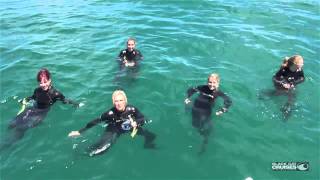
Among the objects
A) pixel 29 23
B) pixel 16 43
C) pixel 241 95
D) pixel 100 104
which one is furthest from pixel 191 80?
pixel 29 23

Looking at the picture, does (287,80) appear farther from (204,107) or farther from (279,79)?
(204,107)

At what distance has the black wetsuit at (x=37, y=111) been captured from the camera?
1045 cm

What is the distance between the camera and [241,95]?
1225 centimetres

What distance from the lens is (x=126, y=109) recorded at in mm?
9891

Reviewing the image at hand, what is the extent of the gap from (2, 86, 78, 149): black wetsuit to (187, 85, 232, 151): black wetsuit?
3.56 meters

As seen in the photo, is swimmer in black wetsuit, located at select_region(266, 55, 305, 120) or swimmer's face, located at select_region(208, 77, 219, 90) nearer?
swimmer's face, located at select_region(208, 77, 219, 90)

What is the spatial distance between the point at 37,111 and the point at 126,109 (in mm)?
2922

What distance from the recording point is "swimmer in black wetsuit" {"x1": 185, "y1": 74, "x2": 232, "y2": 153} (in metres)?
10.4

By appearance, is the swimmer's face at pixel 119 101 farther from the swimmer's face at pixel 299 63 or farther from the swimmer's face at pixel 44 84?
the swimmer's face at pixel 299 63

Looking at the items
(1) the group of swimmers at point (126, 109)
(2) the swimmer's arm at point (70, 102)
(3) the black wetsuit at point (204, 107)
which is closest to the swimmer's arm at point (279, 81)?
(1) the group of swimmers at point (126, 109)

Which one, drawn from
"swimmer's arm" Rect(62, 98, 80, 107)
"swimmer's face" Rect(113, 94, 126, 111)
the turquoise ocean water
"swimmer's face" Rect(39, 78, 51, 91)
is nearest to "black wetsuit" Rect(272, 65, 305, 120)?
the turquoise ocean water

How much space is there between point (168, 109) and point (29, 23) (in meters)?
11.3

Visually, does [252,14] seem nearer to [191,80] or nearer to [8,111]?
[191,80]

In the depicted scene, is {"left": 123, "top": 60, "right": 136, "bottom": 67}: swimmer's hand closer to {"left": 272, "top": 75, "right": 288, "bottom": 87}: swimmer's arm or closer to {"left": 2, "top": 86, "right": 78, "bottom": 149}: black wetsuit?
{"left": 2, "top": 86, "right": 78, "bottom": 149}: black wetsuit
